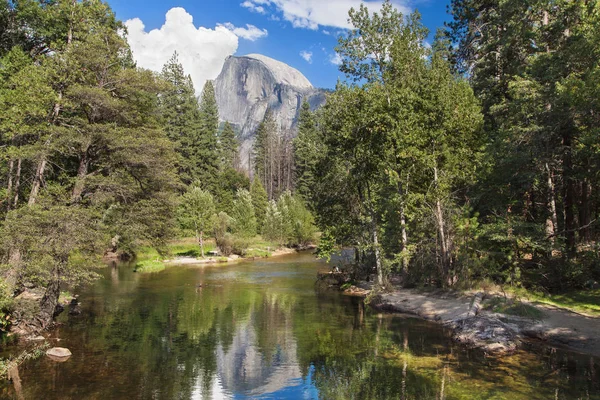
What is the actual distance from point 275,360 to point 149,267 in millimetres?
31100

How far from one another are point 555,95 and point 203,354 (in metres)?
18.8

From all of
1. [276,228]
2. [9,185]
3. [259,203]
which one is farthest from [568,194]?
[259,203]

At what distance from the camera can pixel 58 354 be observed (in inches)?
598

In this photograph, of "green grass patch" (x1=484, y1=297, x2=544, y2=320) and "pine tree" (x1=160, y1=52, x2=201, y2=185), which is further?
"pine tree" (x1=160, y1=52, x2=201, y2=185)

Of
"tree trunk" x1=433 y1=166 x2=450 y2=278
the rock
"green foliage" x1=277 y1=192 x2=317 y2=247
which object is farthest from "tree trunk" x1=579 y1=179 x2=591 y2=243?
"green foliage" x1=277 y1=192 x2=317 y2=247

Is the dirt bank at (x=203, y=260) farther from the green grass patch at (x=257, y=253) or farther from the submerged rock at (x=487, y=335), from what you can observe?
the submerged rock at (x=487, y=335)

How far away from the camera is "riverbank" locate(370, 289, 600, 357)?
15.6 metres

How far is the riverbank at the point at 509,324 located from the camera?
15641 mm

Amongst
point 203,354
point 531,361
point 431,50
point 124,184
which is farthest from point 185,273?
point 531,361

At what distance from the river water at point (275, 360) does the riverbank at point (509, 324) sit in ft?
2.14

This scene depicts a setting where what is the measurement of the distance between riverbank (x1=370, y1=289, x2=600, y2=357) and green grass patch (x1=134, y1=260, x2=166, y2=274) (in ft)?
94.4

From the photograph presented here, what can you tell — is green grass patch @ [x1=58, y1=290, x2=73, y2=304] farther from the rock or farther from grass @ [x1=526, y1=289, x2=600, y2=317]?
grass @ [x1=526, y1=289, x2=600, y2=317]

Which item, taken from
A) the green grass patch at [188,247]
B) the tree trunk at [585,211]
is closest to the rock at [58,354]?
the tree trunk at [585,211]

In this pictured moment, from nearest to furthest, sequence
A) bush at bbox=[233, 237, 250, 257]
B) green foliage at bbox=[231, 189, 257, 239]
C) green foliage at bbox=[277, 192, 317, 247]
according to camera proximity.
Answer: bush at bbox=[233, 237, 250, 257] < green foliage at bbox=[231, 189, 257, 239] < green foliage at bbox=[277, 192, 317, 247]
